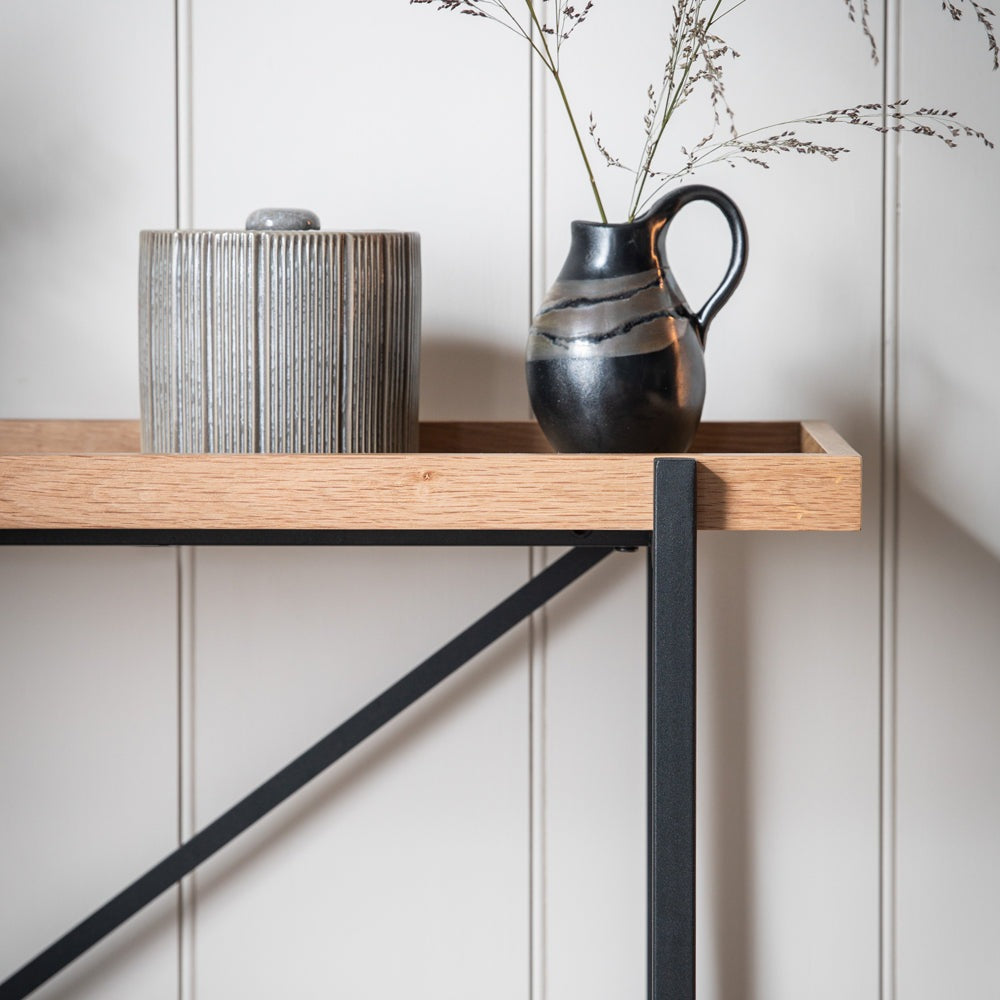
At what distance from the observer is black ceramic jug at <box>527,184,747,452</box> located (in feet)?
1.73

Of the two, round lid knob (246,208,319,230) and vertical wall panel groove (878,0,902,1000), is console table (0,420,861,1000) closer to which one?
round lid knob (246,208,319,230)

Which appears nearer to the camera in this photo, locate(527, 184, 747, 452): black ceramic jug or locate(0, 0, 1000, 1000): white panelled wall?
locate(527, 184, 747, 452): black ceramic jug

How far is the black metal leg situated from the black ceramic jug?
2.7 inches

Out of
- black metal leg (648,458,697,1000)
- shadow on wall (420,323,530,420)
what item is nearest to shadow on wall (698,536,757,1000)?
shadow on wall (420,323,530,420)

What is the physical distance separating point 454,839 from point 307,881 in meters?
0.10

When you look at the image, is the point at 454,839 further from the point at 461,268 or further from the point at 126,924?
the point at 461,268

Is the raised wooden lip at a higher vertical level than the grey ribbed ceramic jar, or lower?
lower

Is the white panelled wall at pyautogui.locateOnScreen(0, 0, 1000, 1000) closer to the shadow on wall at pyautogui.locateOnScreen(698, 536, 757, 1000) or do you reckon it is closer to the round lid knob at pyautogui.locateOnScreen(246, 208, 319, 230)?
the shadow on wall at pyautogui.locateOnScreen(698, 536, 757, 1000)

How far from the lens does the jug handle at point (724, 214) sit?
0.55 metres

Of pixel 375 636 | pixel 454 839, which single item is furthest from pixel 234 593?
pixel 454 839

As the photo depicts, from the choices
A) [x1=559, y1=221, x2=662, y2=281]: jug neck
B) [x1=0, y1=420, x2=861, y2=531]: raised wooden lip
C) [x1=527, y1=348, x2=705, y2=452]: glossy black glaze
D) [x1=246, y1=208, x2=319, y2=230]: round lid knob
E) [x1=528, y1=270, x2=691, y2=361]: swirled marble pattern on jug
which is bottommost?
[x1=0, y1=420, x2=861, y2=531]: raised wooden lip

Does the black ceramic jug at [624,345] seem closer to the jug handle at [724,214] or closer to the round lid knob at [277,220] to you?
the jug handle at [724,214]

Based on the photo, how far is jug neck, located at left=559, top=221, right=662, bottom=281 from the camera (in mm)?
540

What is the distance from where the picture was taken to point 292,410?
1.74 ft
